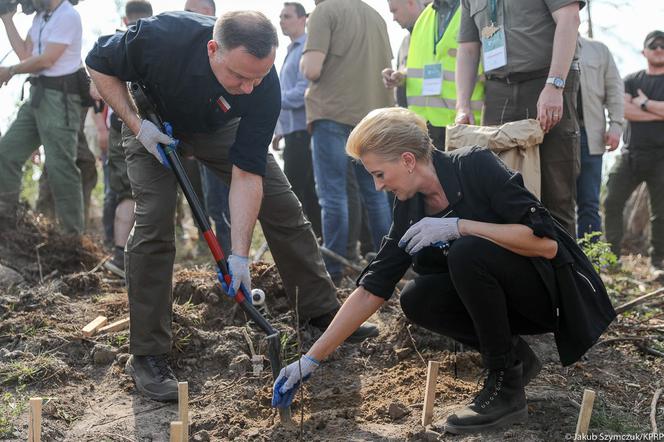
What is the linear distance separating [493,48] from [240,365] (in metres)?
2.08

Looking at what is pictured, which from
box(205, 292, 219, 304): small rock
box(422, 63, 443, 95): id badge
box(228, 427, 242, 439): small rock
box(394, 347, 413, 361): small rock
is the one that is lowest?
box(228, 427, 242, 439): small rock

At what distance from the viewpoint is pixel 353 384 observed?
3.78 metres

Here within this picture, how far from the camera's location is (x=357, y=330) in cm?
416

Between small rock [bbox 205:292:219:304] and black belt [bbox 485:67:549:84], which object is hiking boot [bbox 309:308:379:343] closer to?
small rock [bbox 205:292:219:304]

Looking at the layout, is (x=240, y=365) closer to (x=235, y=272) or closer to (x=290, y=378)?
(x=235, y=272)

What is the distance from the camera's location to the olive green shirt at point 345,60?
5316mm

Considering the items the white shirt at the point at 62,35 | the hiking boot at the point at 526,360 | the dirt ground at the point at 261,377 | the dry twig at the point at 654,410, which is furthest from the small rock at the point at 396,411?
the white shirt at the point at 62,35

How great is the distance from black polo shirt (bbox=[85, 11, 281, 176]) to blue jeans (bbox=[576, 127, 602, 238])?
306 cm

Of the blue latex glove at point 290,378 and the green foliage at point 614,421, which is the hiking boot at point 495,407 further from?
the blue latex glove at point 290,378

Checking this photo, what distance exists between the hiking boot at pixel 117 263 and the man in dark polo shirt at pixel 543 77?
2752 millimetres

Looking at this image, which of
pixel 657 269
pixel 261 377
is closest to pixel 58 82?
pixel 261 377

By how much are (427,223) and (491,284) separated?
0.33 meters

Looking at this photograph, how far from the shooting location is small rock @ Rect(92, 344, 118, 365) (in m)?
4.04

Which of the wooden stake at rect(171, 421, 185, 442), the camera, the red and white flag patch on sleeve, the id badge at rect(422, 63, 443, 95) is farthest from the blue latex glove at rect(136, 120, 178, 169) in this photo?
the camera
